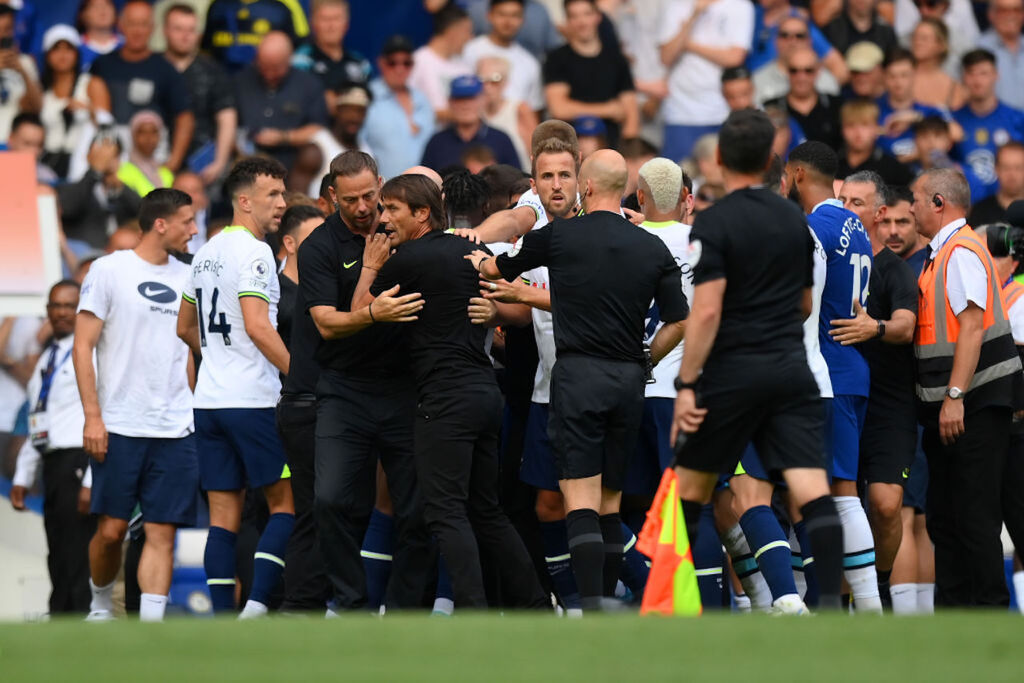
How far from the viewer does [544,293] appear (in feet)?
24.4

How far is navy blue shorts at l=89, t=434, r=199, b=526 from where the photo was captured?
888 centimetres

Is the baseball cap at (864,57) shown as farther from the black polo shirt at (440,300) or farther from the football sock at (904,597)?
the black polo shirt at (440,300)

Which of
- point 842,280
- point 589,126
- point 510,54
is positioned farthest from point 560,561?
point 510,54

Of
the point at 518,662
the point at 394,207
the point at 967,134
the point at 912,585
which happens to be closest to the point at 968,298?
the point at 912,585

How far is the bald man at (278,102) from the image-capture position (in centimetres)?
1312

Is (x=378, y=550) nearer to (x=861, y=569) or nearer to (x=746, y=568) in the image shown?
(x=746, y=568)

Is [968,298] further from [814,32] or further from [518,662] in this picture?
[814,32]

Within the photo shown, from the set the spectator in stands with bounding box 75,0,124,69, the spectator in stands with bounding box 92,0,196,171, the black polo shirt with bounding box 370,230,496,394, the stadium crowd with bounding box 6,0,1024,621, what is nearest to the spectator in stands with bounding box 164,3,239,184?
the spectator in stands with bounding box 92,0,196,171

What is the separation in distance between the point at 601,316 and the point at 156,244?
3127 mm

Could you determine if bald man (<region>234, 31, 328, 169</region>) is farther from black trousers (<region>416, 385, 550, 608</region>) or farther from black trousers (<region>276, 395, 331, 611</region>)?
black trousers (<region>416, 385, 550, 608</region>)

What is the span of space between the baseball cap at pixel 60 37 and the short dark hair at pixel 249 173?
16.4ft

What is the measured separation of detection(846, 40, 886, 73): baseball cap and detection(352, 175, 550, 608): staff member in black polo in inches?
307

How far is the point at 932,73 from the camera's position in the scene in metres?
14.6

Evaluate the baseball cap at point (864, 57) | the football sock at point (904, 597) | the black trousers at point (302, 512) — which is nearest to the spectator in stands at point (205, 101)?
the black trousers at point (302, 512)
